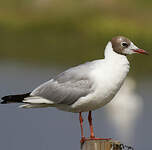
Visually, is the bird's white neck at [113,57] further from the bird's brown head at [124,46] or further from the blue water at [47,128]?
the blue water at [47,128]

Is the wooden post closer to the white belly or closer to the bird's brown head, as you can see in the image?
the white belly

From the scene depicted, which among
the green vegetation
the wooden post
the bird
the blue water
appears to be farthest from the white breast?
the green vegetation

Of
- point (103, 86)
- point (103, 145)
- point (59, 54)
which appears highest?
point (59, 54)

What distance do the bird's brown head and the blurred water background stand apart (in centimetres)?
386

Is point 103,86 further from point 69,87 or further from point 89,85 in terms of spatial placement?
point 69,87

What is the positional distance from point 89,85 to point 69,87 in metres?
0.26

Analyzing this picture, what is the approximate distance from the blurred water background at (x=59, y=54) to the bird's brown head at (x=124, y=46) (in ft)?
12.7

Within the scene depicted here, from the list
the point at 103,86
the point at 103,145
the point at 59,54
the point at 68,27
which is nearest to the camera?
the point at 103,145

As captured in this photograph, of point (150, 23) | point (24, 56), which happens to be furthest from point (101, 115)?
point (150, 23)

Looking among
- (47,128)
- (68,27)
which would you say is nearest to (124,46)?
(47,128)

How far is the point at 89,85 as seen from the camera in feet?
20.2

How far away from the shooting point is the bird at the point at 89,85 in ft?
20.0

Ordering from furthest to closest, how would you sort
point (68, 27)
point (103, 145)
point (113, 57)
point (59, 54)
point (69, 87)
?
point (68, 27) → point (59, 54) → point (69, 87) → point (113, 57) → point (103, 145)

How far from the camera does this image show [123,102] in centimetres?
1276
